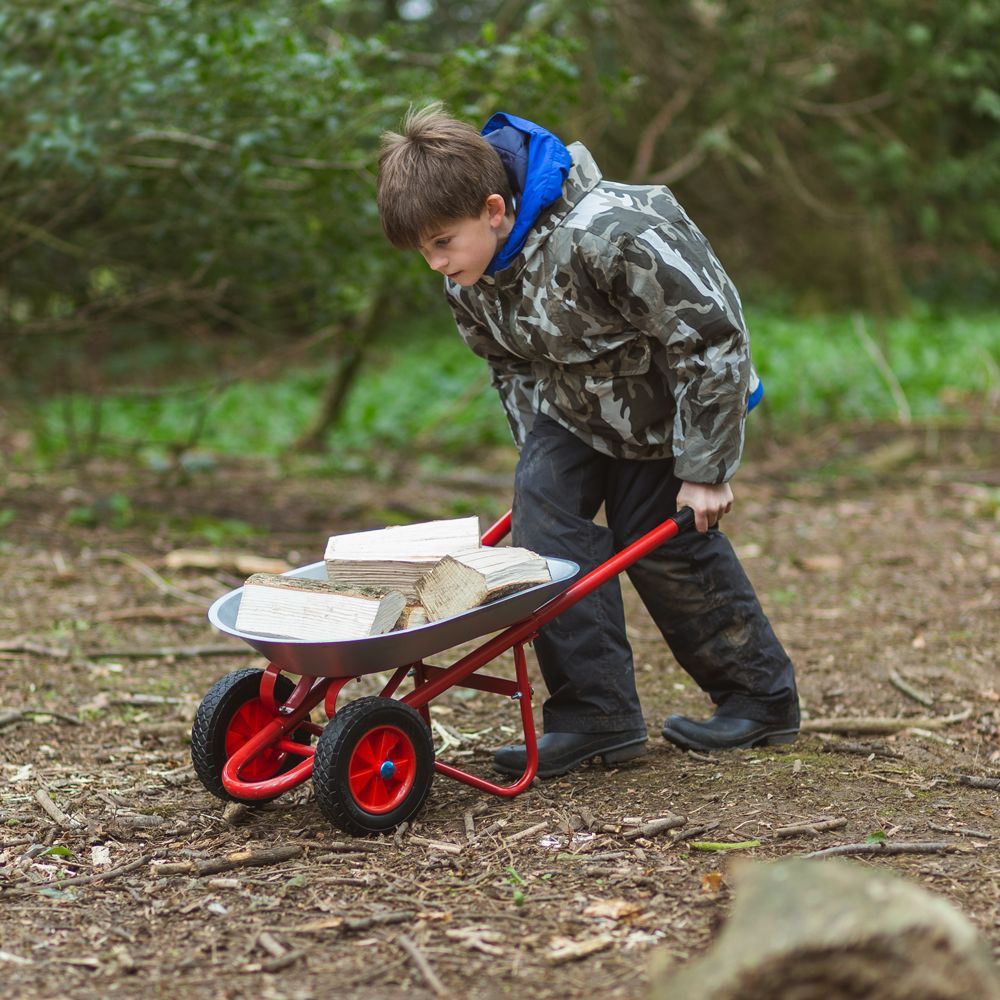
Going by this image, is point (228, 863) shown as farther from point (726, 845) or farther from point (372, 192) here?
point (372, 192)

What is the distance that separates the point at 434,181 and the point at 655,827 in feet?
5.07

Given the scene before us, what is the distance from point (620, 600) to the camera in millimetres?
3391

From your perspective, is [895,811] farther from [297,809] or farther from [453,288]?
[453,288]

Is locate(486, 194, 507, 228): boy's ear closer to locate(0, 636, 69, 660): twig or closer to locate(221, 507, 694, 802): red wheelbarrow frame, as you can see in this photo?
locate(221, 507, 694, 802): red wheelbarrow frame

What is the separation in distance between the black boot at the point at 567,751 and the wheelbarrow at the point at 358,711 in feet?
0.25

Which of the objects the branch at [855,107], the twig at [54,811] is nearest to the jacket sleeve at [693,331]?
the twig at [54,811]

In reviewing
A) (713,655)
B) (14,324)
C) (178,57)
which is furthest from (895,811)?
(14,324)

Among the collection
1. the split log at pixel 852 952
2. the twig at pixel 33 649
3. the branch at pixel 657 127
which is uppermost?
the branch at pixel 657 127

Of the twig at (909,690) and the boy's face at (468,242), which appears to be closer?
the boy's face at (468,242)

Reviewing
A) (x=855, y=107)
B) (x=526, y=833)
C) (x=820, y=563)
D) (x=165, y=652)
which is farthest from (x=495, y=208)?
(x=855, y=107)

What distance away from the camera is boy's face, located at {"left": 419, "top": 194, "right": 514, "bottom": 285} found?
2930 mm

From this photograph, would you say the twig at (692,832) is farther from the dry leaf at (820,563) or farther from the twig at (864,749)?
the dry leaf at (820,563)

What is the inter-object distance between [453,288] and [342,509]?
3.56 metres

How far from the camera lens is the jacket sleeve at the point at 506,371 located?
3.40m
